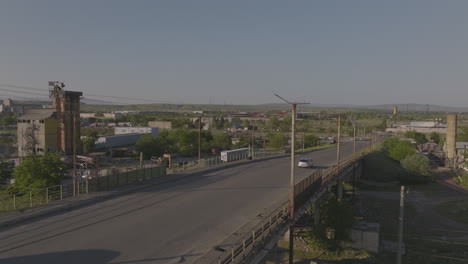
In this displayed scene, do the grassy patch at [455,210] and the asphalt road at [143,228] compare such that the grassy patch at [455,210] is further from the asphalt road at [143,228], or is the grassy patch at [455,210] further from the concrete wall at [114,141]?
the concrete wall at [114,141]

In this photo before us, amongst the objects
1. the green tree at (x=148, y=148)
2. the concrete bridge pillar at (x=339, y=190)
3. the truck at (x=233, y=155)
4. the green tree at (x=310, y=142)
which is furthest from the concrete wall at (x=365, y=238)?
the green tree at (x=310, y=142)

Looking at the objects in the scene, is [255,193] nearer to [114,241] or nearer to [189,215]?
[189,215]

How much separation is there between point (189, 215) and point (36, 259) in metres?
7.82

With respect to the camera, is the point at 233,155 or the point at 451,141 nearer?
the point at 233,155

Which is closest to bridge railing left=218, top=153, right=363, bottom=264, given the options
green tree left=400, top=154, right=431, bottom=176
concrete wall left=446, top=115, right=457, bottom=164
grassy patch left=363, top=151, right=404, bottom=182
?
grassy patch left=363, top=151, right=404, bottom=182

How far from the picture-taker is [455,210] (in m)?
39.3

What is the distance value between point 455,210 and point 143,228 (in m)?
37.4

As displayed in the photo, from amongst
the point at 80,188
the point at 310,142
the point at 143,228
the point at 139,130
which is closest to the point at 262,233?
the point at 143,228

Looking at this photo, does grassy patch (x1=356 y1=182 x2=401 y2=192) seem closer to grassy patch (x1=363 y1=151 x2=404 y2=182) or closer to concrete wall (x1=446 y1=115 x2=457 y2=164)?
grassy patch (x1=363 y1=151 x2=404 y2=182)

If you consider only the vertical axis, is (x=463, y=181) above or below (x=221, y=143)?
below

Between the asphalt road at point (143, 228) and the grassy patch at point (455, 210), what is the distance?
22956 mm

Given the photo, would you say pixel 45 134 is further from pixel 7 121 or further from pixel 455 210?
pixel 7 121

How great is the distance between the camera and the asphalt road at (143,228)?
1337cm

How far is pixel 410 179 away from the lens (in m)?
56.5
